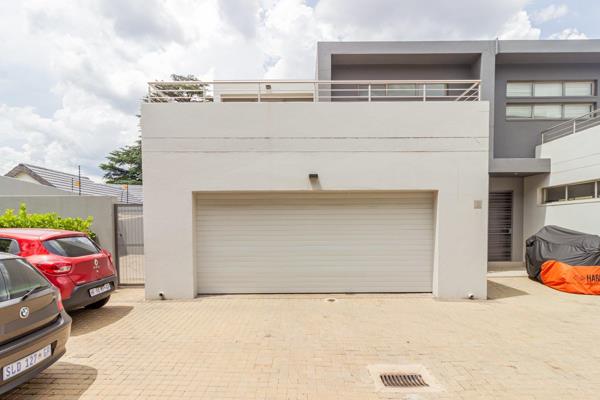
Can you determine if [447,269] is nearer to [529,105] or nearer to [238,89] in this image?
[238,89]

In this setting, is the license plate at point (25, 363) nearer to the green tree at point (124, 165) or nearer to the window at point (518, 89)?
the window at point (518, 89)

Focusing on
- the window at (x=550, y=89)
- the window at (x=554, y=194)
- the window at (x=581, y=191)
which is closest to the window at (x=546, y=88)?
the window at (x=550, y=89)

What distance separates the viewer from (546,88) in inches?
415

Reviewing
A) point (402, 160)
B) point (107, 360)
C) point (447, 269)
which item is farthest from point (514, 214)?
point (107, 360)

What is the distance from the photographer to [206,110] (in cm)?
592

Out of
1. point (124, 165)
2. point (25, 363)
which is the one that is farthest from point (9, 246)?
point (124, 165)

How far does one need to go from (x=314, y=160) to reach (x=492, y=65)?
8.49m

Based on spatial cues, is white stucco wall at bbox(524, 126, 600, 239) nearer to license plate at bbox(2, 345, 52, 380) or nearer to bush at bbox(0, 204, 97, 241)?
license plate at bbox(2, 345, 52, 380)

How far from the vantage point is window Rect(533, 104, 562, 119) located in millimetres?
10469

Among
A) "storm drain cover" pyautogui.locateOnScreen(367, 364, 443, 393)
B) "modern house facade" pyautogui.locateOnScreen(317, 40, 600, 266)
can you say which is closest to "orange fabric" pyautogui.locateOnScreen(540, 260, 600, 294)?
"modern house facade" pyautogui.locateOnScreen(317, 40, 600, 266)

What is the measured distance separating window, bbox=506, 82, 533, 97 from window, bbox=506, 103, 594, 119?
0.41 meters

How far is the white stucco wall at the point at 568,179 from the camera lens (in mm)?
7547

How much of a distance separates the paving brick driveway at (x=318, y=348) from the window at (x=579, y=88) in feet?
28.6

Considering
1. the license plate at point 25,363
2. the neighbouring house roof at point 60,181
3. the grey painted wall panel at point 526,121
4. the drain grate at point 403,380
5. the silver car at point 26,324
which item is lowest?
the drain grate at point 403,380
